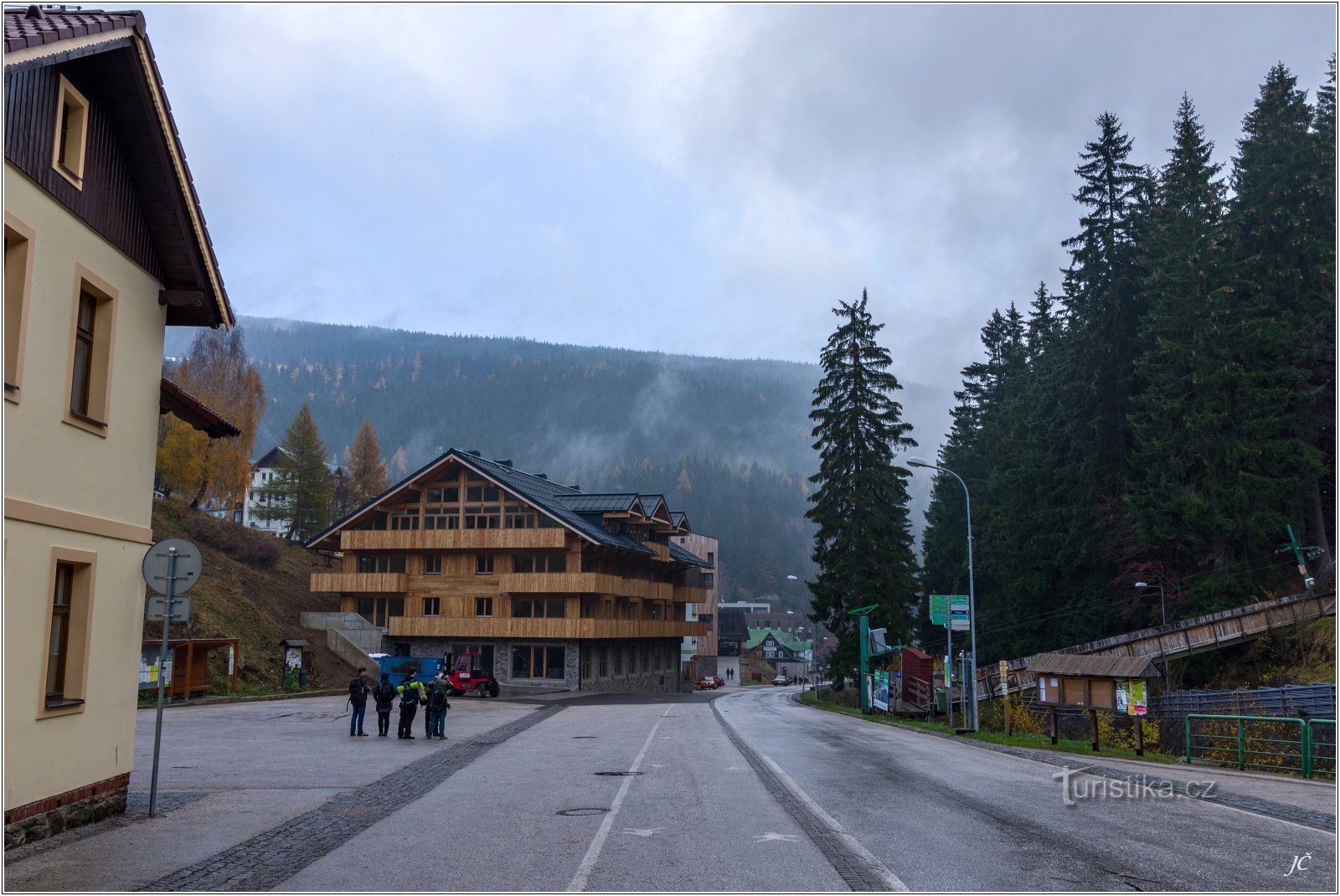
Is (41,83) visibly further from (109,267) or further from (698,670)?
(698,670)

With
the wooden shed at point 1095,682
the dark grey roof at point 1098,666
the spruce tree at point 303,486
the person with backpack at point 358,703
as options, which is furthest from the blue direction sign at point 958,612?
the spruce tree at point 303,486

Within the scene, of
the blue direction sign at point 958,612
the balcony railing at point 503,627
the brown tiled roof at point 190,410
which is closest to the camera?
the brown tiled roof at point 190,410

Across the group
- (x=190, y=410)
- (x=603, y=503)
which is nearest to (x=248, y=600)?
(x=603, y=503)

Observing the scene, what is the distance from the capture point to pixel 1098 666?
24312mm

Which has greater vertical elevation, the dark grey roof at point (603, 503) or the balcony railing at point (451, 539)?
the dark grey roof at point (603, 503)

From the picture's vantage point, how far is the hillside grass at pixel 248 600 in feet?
127

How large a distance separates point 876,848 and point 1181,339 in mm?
36303

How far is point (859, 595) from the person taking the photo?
4878cm

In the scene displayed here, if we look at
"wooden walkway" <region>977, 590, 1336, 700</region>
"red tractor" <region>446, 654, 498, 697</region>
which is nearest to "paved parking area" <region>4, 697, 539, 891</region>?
"red tractor" <region>446, 654, 498, 697</region>

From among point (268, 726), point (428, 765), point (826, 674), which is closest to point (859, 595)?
point (826, 674)

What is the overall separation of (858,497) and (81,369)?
1638 inches

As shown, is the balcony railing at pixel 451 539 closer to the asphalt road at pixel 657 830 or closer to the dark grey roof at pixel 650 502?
the dark grey roof at pixel 650 502

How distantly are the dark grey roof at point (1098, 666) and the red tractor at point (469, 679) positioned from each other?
90.1 ft

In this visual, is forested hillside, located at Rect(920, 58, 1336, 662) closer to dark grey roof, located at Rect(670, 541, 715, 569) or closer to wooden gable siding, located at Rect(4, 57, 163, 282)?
dark grey roof, located at Rect(670, 541, 715, 569)
